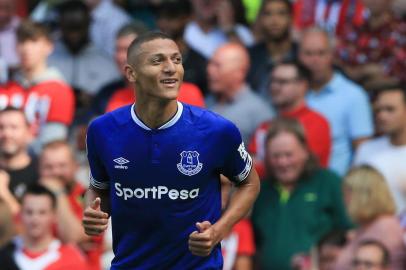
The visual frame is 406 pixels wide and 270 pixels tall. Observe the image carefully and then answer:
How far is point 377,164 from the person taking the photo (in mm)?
10344

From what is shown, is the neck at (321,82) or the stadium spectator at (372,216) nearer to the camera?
the stadium spectator at (372,216)

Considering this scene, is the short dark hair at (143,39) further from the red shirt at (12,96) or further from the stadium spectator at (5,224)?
the red shirt at (12,96)

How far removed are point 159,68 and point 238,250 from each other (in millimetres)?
3762

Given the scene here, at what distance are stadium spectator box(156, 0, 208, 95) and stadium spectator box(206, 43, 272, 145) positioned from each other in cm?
25

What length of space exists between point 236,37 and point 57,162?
256 cm

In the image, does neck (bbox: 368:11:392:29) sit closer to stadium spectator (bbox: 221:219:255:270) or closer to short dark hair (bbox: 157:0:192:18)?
short dark hair (bbox: 157:0:192:18)

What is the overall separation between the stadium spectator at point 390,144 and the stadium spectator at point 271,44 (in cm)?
132

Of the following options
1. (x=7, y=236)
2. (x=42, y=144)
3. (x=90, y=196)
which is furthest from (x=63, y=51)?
(x=90, y=196)

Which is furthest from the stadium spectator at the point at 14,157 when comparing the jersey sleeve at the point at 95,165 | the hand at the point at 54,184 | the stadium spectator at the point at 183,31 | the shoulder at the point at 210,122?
the shoulder at the point at 210,122

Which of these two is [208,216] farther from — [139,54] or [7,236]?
[7,236]

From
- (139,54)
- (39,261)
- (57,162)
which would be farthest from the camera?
(57,162)

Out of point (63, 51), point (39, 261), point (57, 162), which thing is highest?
point (63, 51)

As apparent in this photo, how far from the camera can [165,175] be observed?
6.62 m

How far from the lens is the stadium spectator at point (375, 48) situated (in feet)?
37.4
